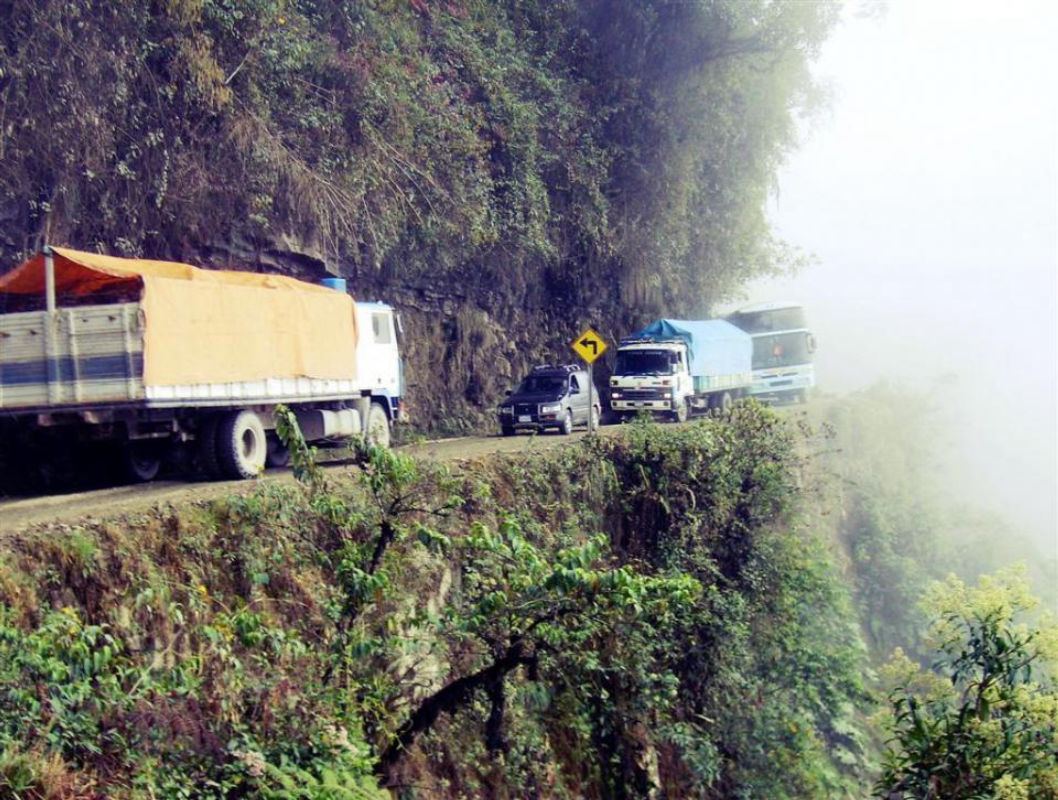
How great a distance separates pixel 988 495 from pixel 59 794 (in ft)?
216

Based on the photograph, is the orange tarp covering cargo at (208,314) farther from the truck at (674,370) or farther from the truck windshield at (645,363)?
the truck windshield at (645,363)

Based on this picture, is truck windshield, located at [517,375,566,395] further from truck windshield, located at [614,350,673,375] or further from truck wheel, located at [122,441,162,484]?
truck wheel, located at [122,441,162,484]

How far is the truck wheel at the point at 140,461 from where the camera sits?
44.0 ft

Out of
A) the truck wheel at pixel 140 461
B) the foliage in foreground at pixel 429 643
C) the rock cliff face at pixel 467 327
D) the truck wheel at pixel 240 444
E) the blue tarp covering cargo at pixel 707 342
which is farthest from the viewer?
the blue tarp covering cargo at pixel 707 342

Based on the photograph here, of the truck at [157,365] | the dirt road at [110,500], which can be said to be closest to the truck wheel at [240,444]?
the truck at [157,365]

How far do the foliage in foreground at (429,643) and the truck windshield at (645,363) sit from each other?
9713 millimetres

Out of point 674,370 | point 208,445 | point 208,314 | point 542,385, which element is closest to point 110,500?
point 208,445

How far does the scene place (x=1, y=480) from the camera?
545 inches

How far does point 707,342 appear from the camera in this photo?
29688 mm

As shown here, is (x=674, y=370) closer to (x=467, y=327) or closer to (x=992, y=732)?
(x=467, y=327)

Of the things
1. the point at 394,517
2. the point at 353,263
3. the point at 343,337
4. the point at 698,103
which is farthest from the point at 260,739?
the point at 698,103

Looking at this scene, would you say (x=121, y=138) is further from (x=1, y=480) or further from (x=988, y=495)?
(x=988, y=495)

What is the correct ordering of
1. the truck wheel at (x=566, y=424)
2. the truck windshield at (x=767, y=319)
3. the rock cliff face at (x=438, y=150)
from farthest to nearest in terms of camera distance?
the truck windshield at (x=767, y=319) < the truck wheel at (x=566, y=424) < the rock cliff face at (x=438, y=150)

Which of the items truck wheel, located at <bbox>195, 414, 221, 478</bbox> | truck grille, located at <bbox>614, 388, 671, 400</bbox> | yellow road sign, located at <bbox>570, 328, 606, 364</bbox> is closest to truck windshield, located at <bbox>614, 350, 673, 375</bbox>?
truck grille, located at <bbox>614, 388, 671, 400</bbox>
